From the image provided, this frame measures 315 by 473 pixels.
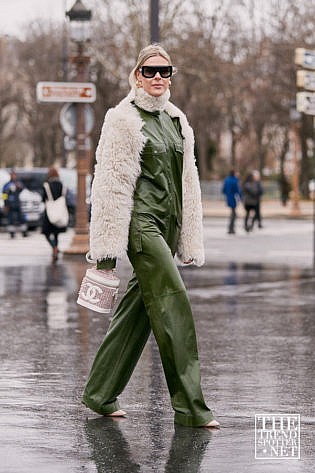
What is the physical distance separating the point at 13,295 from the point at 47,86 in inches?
293

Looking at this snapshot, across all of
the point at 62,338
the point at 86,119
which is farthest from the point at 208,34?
the point at 62,338

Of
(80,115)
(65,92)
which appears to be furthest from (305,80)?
(80,115)

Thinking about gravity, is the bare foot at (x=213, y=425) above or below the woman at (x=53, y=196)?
above

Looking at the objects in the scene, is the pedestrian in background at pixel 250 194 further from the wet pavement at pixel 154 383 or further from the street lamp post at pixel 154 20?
the wet pavement at pixel 154 383

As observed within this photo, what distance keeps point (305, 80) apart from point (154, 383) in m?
12.5

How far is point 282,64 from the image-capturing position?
62406 millimetres

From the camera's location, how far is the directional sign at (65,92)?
22359 mm

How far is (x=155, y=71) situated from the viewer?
716 centimetres

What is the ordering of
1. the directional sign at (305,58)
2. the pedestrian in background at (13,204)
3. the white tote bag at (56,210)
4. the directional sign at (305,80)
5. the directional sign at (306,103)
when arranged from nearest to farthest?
the directional sign at (305,58) < the directional sign at (305,80) < the directional sign at (306,103) < the white tote bag at (56,210) < the pedestrian in background at (13,204)

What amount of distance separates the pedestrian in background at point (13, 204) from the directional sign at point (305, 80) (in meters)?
12.2

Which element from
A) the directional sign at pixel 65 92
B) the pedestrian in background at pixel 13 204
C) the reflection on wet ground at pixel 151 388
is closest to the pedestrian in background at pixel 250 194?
the pedestrian in background at pixel 13 204

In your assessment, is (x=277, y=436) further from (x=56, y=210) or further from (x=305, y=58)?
(x=56, y=210)

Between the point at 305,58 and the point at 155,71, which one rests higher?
the point at 155,71

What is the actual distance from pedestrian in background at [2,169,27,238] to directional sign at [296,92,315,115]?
1200cm
